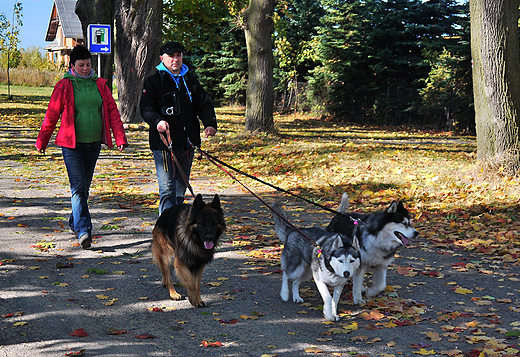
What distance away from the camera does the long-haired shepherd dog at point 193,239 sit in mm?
4852

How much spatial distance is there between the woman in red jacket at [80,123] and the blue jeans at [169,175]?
939mm

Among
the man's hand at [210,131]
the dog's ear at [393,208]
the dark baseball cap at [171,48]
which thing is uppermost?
the dark baseball cap at [171,48]

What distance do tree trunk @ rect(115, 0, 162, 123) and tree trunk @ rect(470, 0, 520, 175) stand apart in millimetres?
14124

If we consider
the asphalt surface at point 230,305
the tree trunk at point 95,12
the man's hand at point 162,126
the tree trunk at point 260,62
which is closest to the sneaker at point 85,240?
the asphalt surface at point 230,305

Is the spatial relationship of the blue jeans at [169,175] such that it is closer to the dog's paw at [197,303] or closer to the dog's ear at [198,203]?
the dog's ear at [198,203]

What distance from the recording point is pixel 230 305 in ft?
16.7

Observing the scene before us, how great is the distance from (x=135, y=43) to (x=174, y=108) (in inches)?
653

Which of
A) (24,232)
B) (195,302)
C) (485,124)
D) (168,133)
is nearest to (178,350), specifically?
(195,302)

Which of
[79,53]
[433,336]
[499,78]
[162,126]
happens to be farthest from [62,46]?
[433,336]

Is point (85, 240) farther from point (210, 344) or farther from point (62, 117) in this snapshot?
point (210, 344)

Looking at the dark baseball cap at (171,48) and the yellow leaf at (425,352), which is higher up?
the dark baseball cap at (171,48)

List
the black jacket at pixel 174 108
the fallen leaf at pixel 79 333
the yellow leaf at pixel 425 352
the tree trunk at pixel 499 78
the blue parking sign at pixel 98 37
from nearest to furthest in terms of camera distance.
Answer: the yellow leaf at pixel 425 352
the fallen leaf at pixel 79 333
the black jacket at pixel 174 108
the tree trunk at pixel 499 78
the blue parking sign at pixel 98 37

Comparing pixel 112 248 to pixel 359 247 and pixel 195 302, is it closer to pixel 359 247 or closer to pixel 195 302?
pixel 195 302

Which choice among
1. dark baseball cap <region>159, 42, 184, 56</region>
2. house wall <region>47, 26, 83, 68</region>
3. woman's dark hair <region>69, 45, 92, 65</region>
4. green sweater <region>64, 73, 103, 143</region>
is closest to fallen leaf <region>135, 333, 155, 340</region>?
dark baseball cap <region>159, 42, 184, 56</region>
